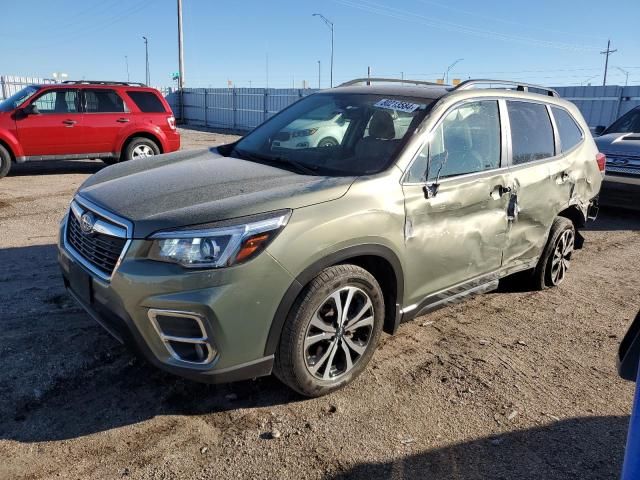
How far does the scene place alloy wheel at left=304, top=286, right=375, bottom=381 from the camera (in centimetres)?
306

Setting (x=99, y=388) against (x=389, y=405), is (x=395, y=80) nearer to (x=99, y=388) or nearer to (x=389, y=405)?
(x=389, y=405)

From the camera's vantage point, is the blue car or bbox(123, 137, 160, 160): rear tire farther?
bbox(123, 137, 160, 160): rear tire

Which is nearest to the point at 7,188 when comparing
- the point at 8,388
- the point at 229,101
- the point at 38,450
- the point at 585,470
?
the point at 8,388

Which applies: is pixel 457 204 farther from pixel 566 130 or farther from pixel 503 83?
pixel 566 130

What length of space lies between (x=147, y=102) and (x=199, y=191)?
908 cm

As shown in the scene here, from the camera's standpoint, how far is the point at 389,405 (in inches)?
127

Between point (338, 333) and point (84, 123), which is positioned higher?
point (84, 123)

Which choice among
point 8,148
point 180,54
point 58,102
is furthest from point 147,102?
point 180,54

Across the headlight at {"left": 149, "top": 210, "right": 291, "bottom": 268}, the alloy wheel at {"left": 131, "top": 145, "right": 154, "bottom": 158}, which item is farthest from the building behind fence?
the headlight at {"left": 149, "top": 210, "right": 291, "bottom": 268}

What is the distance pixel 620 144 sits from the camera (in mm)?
8273

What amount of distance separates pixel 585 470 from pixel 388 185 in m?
1.84

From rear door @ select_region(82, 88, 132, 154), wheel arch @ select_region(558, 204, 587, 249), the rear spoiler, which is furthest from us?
rear door @ select_region(82, 88, 132, 154)

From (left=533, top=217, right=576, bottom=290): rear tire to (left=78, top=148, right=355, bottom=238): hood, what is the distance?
257cm

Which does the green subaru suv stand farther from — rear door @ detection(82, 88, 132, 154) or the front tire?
rear door @ detection(82, 88, 132, 154)
